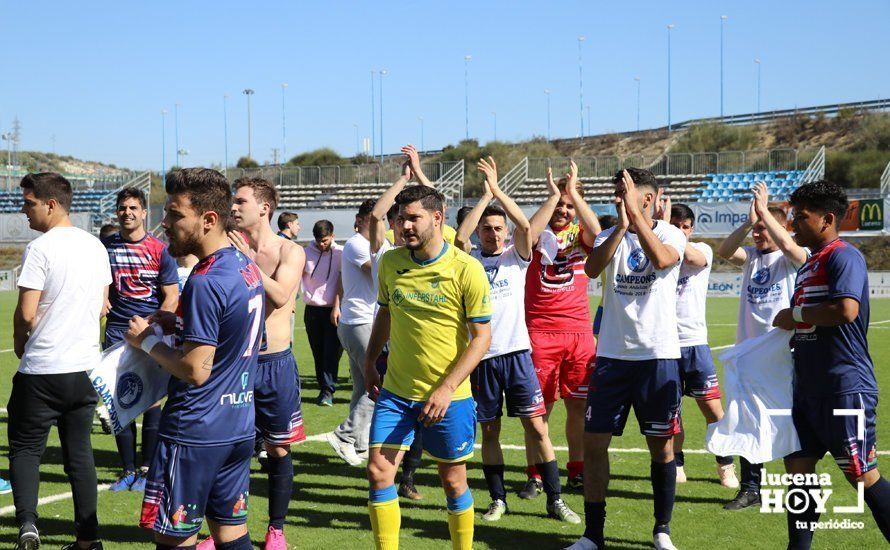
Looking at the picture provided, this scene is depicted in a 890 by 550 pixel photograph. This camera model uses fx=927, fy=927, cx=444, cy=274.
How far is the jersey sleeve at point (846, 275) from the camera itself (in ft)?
16.6

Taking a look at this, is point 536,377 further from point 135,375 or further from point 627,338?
point 135,375

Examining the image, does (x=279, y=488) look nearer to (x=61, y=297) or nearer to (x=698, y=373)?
(x=61, y=297)

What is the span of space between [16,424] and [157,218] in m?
44.3

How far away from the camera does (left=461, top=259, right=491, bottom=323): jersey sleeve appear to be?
5.11m

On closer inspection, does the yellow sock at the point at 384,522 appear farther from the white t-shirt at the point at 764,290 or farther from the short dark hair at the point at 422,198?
the white t-shirt at the point at 764,290

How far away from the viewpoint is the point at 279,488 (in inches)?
234

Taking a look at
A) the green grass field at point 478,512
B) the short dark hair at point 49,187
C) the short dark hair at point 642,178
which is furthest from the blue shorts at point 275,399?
the short dark hair at point 642,178

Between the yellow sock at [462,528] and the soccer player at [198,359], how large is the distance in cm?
155

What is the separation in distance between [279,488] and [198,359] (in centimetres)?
229

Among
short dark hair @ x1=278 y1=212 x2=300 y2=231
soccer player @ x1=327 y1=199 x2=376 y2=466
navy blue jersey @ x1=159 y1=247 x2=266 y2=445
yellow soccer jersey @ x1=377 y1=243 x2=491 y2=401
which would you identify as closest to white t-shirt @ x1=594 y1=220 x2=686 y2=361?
yellow soccer jersey @ x1=377 y1=243 x2=491 y2=401

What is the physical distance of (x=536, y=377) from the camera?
6.91 metres

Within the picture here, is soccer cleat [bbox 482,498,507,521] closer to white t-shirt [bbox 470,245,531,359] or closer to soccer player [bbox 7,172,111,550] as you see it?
white t-shirt [bbox 470,245,531,359]

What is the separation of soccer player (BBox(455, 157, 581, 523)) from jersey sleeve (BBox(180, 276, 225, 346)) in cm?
312

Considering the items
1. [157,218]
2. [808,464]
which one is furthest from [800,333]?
[157,218]
